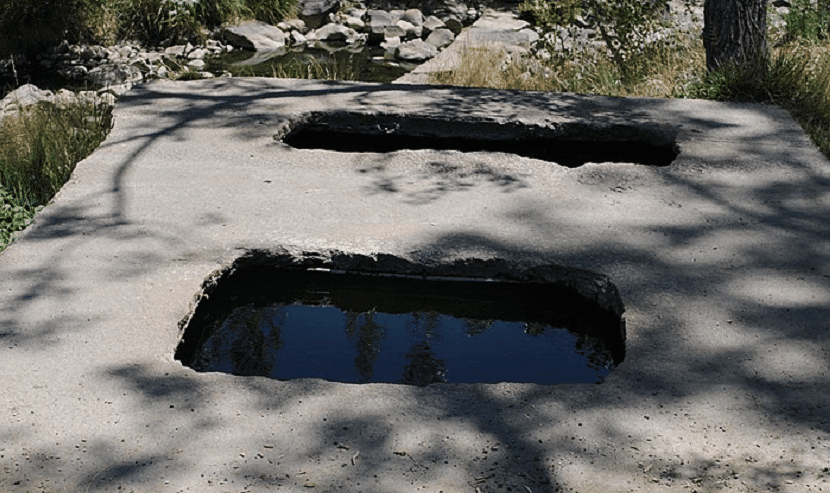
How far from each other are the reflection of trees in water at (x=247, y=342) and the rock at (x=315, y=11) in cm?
877

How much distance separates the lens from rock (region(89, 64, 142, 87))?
9984 mm

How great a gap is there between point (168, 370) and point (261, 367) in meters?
0.45

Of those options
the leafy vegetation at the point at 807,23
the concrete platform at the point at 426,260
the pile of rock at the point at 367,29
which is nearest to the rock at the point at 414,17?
the pile of rock at the point at 367,29

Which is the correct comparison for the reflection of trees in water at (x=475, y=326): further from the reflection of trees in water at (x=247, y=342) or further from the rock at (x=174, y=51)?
the rock at (x=174, y=51)

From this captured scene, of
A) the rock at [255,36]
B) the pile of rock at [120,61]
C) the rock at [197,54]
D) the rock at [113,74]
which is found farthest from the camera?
the rock at [255,36]

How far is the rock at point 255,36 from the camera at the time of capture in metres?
11.5

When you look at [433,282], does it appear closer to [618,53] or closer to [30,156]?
[30,156]

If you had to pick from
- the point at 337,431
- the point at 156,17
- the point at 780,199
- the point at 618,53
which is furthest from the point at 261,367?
the point at 156,17

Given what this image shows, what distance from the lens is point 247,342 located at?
3846mm

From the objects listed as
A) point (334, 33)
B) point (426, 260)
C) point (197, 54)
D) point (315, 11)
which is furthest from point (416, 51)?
point (426, 260)

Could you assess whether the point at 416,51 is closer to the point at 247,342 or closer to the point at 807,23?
the point at 807,23

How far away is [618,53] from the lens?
800 cm

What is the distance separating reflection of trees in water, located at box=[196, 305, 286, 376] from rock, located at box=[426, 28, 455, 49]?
8119 millimetres

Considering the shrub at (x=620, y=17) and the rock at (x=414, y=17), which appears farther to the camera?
the rock at (x=414, y=17)
